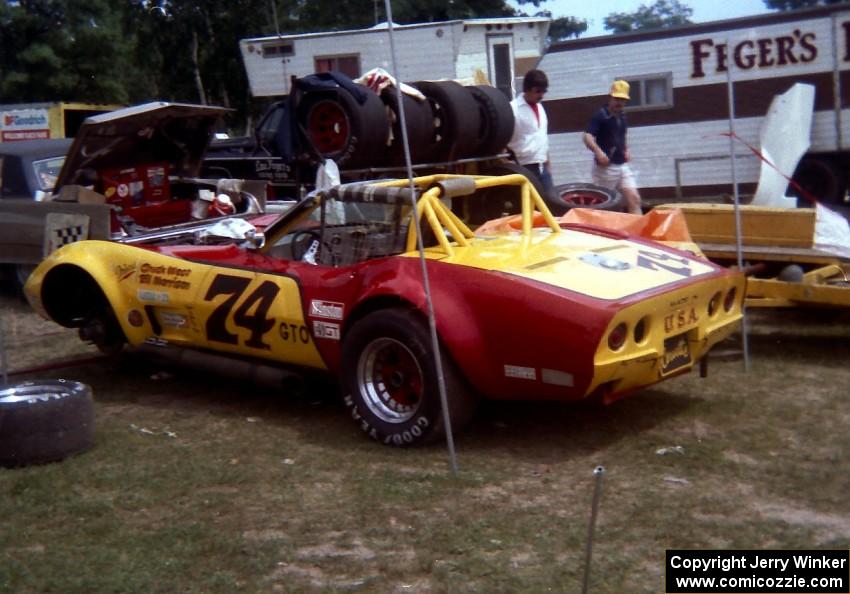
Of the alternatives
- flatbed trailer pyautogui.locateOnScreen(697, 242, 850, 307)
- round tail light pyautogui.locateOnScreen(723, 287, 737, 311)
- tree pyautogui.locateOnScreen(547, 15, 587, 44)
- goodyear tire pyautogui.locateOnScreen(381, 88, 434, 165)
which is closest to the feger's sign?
goodyear tire pyautogui.locateOnScreen(381, 88, 434, 165)

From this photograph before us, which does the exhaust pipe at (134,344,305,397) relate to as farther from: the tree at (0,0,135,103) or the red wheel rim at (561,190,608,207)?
the tree at (0,0,135,103)

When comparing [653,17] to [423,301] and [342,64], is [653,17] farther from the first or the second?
[423,301]

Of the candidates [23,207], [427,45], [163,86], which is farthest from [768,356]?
[163,86]

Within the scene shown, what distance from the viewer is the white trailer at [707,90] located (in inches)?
538

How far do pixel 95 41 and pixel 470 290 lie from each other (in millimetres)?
32860

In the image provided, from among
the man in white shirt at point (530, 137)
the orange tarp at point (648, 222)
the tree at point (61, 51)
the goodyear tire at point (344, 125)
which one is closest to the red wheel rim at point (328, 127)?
the goodyear tire at point (344, 125)

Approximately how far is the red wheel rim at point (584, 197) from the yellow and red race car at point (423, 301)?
3.35 m

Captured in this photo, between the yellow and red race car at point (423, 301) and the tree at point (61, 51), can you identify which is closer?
the yellow and red race car at point (423, 301)

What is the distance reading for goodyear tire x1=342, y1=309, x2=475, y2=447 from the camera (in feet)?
17.8

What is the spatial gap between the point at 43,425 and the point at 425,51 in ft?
43.7

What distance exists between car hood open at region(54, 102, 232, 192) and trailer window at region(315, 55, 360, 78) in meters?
8.33

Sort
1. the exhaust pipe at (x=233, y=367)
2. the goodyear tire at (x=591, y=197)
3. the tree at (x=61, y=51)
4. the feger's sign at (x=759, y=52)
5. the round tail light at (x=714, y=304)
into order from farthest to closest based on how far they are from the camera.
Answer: the tree at (x=61, y=51), the feger's sign at (x=759, y=52), the goodyear tire at (x=591, y=197), the exhaust pipe at (x=233, y=367), the round tail light at (x=714, y=304)

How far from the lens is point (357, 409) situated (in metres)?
5.74

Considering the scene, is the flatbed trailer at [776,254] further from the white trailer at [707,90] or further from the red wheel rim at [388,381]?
the white trailer at [707,90]
